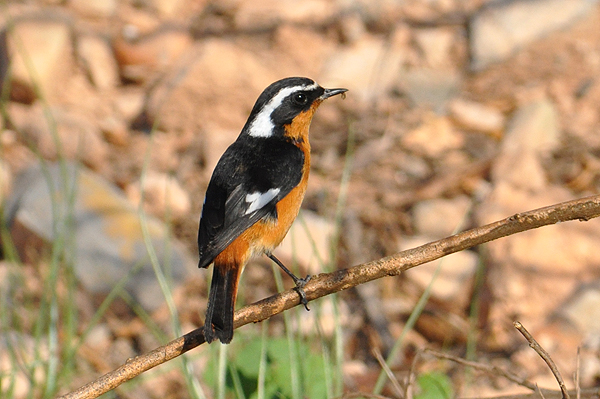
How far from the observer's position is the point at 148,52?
22.7ft

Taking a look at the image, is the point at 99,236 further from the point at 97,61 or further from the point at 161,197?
the point at 97,61

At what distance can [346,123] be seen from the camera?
622 centimetres

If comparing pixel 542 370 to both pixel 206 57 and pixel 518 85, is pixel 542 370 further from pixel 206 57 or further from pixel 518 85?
pixel 206 57

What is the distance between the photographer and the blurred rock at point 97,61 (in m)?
6.63

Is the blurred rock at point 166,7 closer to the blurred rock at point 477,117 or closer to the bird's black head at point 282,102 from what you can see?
the blurred rock at point 477,117

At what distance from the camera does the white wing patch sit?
2471mm

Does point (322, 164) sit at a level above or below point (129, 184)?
above

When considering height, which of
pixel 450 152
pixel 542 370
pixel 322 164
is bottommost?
pixel 542 370

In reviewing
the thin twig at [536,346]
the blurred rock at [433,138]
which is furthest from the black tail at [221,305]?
the blurred rock at [433,138]

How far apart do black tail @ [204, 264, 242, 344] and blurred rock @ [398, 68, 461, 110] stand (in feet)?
13.8

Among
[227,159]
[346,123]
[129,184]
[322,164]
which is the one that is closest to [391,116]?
[346,123]

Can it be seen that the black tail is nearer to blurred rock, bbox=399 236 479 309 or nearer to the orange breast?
the orange breast

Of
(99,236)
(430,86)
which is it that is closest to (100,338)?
(99,236)

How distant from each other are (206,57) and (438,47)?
216cm
